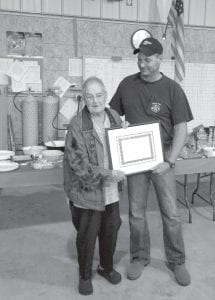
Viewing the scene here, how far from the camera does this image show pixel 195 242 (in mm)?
3195

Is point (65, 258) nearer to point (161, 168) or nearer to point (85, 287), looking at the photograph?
point (85, 287)

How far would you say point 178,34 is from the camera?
462cm

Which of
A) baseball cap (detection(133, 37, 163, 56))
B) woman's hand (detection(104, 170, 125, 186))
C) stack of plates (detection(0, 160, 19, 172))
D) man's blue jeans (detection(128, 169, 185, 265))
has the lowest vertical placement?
man's blue jeans (detection(128, 169, 185, 265))

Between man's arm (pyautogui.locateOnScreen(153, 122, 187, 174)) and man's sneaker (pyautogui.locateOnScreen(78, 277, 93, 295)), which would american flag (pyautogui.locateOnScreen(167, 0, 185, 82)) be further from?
man's sneaker (pyautogui.locateOnScreen(78, 277, 93, 295))

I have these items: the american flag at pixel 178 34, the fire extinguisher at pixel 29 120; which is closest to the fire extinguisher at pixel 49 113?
the fire extinguisher at pixel 29 120

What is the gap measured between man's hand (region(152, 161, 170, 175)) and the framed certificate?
26 mm

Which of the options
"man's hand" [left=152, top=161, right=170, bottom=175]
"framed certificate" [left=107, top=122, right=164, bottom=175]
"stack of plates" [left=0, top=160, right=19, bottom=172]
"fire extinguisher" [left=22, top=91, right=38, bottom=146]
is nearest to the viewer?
"framed certificate" [left=107, top=122, right=164, bottom=175]

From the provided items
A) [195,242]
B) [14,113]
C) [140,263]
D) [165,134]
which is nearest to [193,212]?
[195,242]

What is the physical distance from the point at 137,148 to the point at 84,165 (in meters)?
0.42

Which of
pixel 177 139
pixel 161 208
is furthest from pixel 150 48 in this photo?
pixel 161 208

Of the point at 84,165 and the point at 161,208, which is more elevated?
the point at 84,165

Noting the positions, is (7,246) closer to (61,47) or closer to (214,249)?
(214,249)

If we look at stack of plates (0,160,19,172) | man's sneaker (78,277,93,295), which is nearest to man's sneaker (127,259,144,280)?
man's sneaker (78,277,93,295)

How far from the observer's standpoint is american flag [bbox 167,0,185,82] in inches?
177
